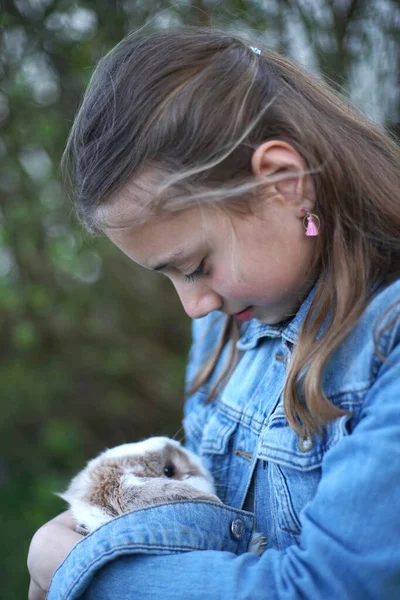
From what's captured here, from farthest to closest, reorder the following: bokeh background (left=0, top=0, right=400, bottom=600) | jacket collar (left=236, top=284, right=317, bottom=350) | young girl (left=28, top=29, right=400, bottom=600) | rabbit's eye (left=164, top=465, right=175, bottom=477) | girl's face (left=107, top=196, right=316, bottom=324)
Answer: bokeh background (left=0, top=0, right=400, bottom=600) < rabbit's eye (left=164, top=465, right=175, bottom=477) < jacket collar (left=236, top=284, right=317, bottom=350) < girl's face (left=107, top=196, right=316, bottom=324) < young girl (left=28, top=29, right=400, bottom=600)

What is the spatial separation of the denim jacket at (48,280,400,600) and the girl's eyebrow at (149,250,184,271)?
1.06ft

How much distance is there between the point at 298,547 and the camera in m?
1.22

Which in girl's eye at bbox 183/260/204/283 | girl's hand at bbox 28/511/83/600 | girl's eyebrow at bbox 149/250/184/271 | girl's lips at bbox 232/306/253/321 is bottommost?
girl's hand at bbox 28/511/83/600

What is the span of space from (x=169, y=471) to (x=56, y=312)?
86.0 inches

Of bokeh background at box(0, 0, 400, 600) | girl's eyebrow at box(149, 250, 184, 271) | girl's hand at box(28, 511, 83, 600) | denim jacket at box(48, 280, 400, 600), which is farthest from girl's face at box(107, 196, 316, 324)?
bokeh background at box(0, 0, 400, 600)

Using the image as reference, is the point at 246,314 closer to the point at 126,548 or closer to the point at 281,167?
the point at 281,167

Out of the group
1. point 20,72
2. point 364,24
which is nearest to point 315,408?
point 364,24

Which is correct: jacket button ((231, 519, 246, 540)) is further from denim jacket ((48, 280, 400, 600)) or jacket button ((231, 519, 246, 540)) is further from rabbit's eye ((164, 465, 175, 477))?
rabbit's eye ((164, 465, 175, 477))

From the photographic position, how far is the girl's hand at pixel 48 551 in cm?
156

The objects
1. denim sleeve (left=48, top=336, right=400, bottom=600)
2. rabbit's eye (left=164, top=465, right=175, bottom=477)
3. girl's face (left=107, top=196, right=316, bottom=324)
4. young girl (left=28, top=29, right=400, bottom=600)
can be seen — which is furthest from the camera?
rabbit's eye (left=164, top=465, right=175, bottom=477)

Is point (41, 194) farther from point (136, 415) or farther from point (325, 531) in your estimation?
point (325, 531)

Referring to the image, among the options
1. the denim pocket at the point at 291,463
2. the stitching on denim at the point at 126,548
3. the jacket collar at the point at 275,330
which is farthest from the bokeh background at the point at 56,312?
the stitching on denim at the point at 126,548

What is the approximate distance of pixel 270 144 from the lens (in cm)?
139

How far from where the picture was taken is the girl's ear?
1.39 metres
